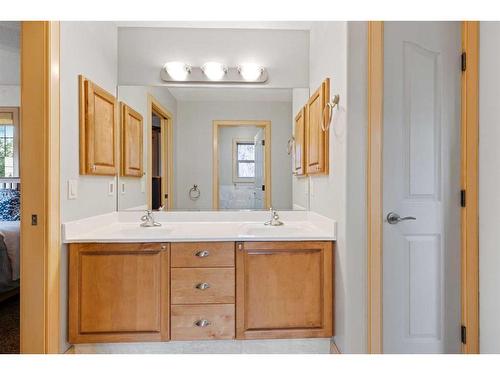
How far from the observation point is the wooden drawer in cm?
192

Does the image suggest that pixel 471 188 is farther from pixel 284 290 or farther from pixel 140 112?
pixel 140 112

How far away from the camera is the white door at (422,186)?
185 centimetres

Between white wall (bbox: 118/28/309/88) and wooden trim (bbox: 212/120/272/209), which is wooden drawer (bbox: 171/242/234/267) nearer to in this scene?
wooden trim (bbox: 212/120/272/209)

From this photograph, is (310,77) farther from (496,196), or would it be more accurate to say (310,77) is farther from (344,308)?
(344,308)

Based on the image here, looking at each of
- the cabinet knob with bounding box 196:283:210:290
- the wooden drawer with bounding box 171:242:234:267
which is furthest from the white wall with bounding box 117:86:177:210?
the cabinet knob with bounding box 196:283:210:290

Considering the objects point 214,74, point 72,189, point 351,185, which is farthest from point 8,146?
point 351,185

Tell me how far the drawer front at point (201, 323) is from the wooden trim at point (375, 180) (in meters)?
0.79

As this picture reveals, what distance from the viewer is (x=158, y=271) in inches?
75.3

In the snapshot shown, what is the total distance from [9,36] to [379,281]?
146 inches

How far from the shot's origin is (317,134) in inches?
86.4

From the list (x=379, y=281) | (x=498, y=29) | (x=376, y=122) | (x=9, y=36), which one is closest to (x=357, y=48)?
(x=376, y=122)

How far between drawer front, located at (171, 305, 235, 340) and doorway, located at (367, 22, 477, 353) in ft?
2.82
